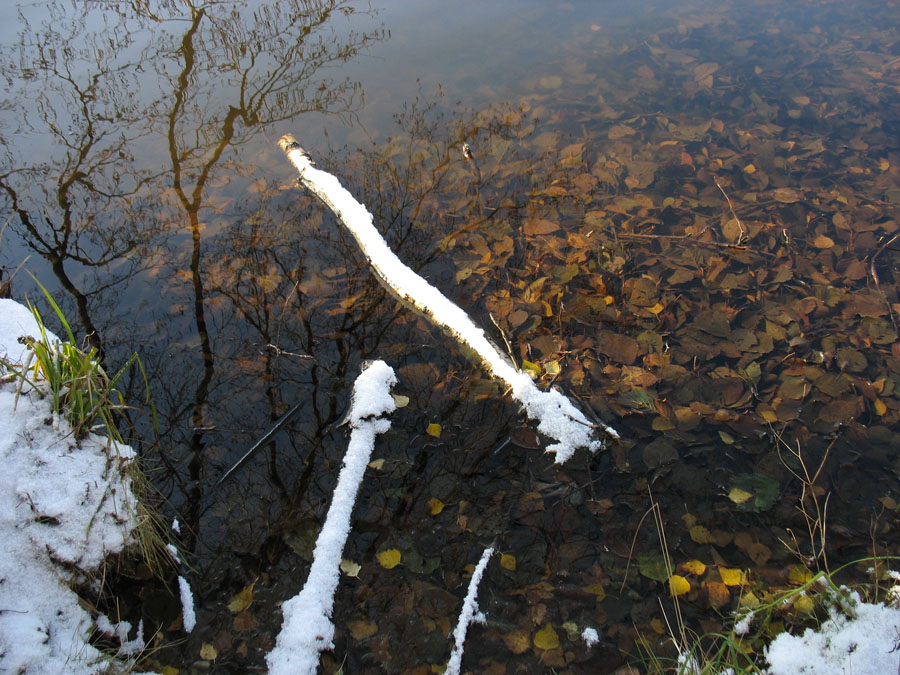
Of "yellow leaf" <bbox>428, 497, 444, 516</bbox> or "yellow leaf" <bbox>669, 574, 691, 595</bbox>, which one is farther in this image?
"yellow leaf" <bbox>428, 497, 444, 516</bbox>

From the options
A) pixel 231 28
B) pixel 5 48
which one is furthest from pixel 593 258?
pixel 5 48

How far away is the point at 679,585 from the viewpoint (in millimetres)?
2080

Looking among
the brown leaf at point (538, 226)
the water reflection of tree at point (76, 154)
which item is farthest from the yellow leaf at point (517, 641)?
the water reflection of tree at point (76, 154)

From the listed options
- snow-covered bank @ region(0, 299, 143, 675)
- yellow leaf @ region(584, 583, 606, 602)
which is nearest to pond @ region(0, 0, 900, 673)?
yellow leaf @ region(584, 583, 606, 602)

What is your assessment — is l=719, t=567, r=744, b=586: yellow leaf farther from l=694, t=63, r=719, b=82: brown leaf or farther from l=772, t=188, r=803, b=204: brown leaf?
l=694, t=63, r=719, b=82: brown leaf

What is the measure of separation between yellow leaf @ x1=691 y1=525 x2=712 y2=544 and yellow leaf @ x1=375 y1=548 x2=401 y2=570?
4.01 feet

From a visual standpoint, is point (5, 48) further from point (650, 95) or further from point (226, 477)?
point (650, 95)

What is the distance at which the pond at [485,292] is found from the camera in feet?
7.01

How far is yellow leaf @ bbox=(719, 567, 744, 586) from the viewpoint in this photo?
208 cm

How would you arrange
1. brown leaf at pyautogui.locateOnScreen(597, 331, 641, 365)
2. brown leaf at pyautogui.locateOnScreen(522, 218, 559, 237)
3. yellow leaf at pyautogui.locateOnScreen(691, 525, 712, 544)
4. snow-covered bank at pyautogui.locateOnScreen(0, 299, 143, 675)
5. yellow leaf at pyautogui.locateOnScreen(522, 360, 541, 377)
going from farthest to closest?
1. brown leaf at pyautogui.locateOnScreen(522, 218, 559, 237)
2. brown leaf at pyautogui.locateOnScreen(597, 331, 641, 365)
3. yellow leaf at pyautogui.locateOnScreen(522, 360, 541, 377)
4. yellow leaf at pyautogui.locateOnScreen(691, 525, 712, 544)
5. snow-covered bank at pyautogui.locateOnScreen(0, 299, 143, 675)

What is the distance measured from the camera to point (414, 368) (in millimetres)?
2900

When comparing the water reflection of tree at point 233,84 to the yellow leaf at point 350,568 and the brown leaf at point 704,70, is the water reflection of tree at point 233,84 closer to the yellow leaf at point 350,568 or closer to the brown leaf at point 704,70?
the yellow leaf at point 350,568

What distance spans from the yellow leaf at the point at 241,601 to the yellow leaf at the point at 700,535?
178 centimetres

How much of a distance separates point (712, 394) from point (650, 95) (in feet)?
12.2
